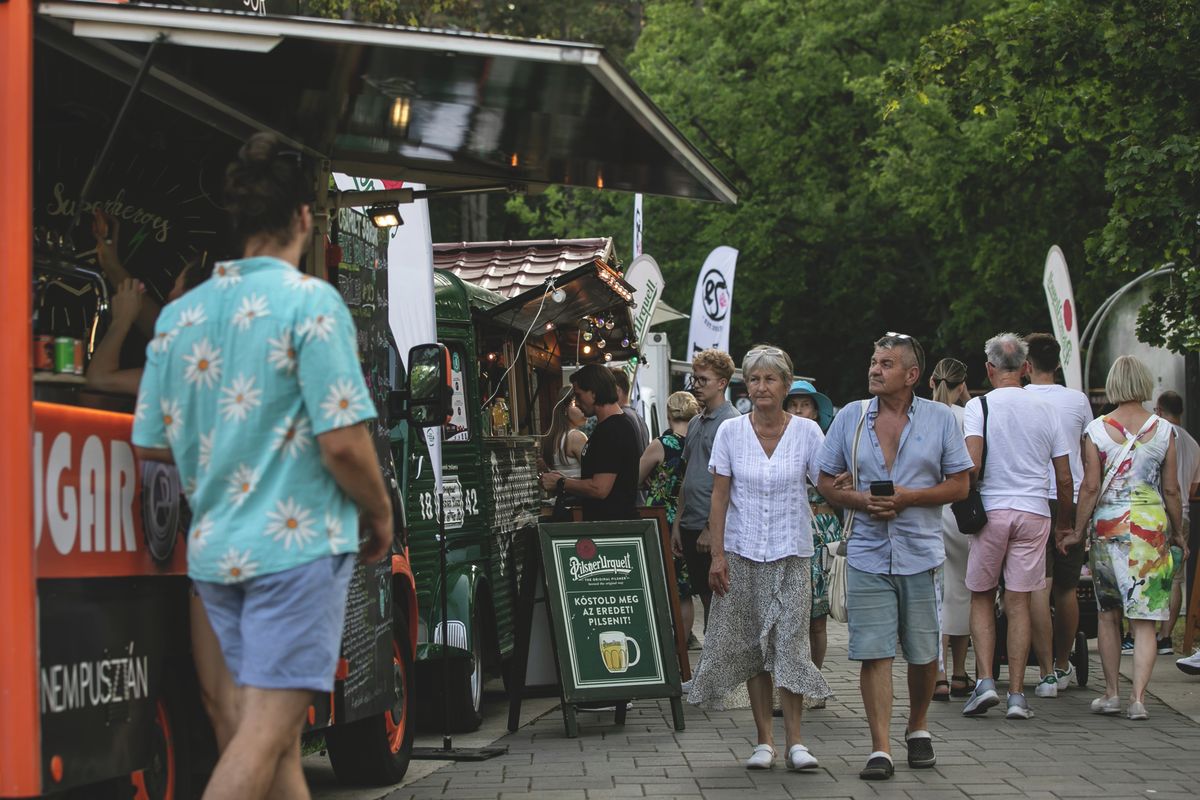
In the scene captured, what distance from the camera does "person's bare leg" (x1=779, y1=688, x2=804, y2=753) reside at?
25.0 feet

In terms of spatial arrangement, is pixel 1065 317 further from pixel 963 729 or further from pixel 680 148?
pixel 680 148

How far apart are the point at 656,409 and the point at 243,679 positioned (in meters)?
17.7

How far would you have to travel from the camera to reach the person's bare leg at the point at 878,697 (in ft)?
24.1

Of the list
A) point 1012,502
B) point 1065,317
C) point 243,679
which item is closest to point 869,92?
point 1065,317

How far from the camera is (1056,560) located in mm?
10297

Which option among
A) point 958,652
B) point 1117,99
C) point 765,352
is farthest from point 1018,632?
point 1117,99

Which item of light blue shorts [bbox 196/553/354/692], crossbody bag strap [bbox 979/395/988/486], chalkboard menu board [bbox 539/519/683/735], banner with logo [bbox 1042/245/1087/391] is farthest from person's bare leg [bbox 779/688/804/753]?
banner with logo [bbox 1042/245/1087/391]

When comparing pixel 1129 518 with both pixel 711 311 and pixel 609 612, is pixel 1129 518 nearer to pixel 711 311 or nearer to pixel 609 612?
pixel 609 612

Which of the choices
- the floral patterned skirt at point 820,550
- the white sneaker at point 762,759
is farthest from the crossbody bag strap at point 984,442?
the white sneaker at point 762,759

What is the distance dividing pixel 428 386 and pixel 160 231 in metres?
1.73

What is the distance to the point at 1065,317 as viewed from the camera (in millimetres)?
14469

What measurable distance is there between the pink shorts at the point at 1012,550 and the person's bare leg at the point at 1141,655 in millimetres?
582

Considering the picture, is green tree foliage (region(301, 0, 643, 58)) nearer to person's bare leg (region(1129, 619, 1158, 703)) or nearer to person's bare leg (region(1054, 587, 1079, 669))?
person's bare leg (region(1054, 587, 1079, 669))

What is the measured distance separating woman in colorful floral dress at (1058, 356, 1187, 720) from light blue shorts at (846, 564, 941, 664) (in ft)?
7.71
